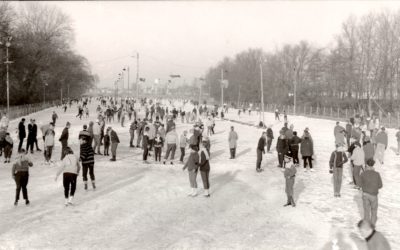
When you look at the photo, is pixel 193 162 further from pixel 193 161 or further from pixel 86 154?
pixel 86 154

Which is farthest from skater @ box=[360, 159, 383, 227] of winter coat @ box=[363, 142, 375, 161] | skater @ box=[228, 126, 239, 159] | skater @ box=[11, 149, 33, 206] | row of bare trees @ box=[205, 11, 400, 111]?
row of bare trees @ box=[205, 11, 400, 111]

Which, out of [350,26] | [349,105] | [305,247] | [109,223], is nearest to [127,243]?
[109,223]

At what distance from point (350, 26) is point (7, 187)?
6070 centimetres

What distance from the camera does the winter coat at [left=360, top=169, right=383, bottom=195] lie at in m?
8.16

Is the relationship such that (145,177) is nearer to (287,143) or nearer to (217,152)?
(287,143)

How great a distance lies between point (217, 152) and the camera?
2058 cm

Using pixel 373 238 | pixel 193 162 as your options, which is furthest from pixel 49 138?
pixel 373 238

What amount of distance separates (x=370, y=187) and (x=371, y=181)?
5.5 inches

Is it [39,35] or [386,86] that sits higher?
[39,35]

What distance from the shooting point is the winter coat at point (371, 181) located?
26.8 feet

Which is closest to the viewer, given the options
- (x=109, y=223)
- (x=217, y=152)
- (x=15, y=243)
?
(x=15, y=243)

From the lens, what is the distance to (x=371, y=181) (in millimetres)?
8172

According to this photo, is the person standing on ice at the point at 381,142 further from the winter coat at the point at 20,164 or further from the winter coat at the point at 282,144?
the winter coat at the point at 20,164

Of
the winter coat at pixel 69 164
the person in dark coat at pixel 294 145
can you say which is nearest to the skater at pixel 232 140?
the person in dark coat at pixel 294 145
